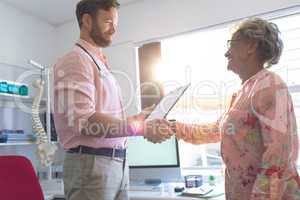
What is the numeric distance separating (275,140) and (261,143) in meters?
0.08

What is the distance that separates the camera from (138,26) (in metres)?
2.96

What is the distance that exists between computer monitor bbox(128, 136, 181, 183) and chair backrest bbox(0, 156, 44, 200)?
41.6 inches

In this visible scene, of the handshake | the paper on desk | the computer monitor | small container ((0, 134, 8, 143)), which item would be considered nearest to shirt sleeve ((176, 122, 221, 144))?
the handshake

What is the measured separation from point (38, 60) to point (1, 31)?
1.60ft

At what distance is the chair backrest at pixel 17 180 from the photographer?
57.3 inches

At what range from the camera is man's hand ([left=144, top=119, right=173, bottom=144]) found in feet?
4.81

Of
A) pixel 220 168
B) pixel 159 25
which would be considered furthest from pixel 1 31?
pixel 220 168

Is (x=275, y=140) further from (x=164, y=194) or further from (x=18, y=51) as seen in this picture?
(x=18, y=51)

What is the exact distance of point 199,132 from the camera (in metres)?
1.72

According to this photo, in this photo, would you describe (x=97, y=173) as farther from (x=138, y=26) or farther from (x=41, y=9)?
(x=41, y=9)

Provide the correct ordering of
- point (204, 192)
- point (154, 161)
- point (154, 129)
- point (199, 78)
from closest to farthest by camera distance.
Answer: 1. point (154, 129)
2. point (204, 192)
3. point (154, 161)
4. point (199, 78)

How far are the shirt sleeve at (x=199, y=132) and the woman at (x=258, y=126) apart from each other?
0.34m

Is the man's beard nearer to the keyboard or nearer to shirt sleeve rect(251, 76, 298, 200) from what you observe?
shirt sleeve rect(251, 76, 298, 200)

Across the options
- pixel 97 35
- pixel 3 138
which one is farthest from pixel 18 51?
pixel 97 35
